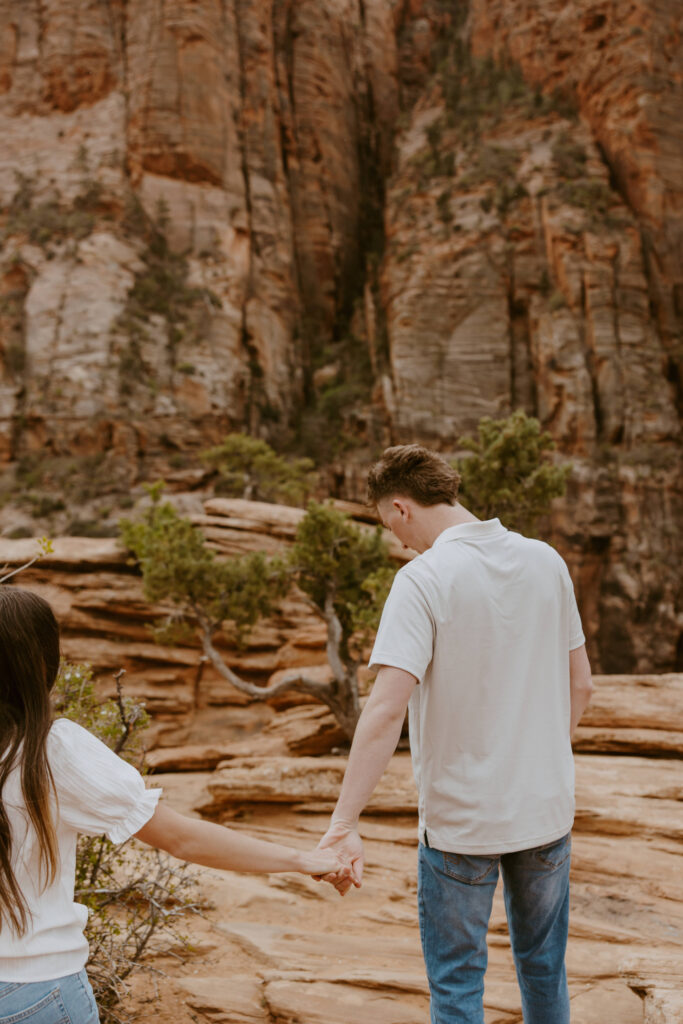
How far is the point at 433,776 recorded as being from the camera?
189 centimetres

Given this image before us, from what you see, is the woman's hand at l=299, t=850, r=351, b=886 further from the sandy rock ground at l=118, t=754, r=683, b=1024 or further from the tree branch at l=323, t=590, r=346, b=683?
the tree branch at l=323, t=590, r=346, b=683

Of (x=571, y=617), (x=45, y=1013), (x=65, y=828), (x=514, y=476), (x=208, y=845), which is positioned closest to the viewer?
(x=45, y=1013)

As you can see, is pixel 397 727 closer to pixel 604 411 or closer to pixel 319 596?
pixel 319 596

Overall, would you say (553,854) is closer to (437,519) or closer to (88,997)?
(437,519)

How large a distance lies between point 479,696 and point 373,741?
1.02ft

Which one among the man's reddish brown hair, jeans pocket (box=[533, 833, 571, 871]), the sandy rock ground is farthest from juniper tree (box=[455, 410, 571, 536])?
jeans pocket (box=[533, 833, 571, 871])

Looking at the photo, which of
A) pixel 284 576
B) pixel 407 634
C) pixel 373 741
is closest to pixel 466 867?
pixel 373 741

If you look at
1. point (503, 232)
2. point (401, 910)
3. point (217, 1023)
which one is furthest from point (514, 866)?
point (503, 232)

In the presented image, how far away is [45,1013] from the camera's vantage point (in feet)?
4.27

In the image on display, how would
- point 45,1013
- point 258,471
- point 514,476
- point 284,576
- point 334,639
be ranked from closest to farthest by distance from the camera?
1. point 45,1013
2. point 334,639
3. point 284,576
4. point 514,476
5. point 258,471

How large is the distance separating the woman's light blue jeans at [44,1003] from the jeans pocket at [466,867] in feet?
3.08

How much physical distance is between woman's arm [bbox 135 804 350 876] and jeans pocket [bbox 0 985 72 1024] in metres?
0.31

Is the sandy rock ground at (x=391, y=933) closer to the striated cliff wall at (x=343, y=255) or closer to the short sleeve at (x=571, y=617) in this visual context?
the short sleeve at (x=571, y=617)

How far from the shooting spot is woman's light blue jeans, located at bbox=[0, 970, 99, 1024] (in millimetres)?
1287
